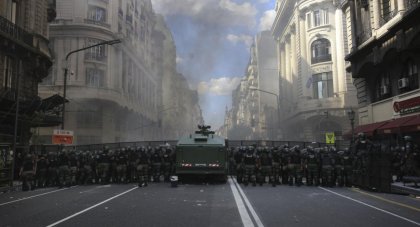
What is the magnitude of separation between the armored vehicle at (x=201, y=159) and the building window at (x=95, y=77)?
99.7ft

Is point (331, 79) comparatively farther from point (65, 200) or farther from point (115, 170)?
point (65, 200)

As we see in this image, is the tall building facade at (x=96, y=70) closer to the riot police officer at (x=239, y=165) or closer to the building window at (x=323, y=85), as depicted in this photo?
the building window at (x=323, y=85)

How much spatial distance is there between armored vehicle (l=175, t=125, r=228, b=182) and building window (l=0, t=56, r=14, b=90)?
1093cm

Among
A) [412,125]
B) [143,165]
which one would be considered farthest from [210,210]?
[412,125]

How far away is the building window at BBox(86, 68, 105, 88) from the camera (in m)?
46.9

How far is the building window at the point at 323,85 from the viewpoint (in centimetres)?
4981

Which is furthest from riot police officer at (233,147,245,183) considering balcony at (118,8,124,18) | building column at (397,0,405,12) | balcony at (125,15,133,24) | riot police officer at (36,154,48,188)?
Answer: balcony at (125,15,133,24)

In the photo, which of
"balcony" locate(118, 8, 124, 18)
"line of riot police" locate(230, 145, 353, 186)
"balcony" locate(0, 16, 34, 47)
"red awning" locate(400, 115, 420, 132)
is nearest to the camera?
"line of riot police" locate(230, 145, 353, 186)

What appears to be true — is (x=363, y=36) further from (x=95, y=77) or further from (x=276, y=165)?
(x=95, y=77)

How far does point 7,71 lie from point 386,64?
22.8m

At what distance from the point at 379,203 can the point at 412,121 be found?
10.6 metres

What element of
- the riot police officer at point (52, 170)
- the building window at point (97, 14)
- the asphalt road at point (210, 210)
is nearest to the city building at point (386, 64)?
the asphalt road at point (210, 210)

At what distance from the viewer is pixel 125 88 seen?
178ft

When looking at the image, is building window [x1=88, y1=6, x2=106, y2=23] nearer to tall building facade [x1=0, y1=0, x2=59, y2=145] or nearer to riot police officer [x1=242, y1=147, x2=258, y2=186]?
tall building facade [x1=0, y1=0, x2=59, y2=145]
